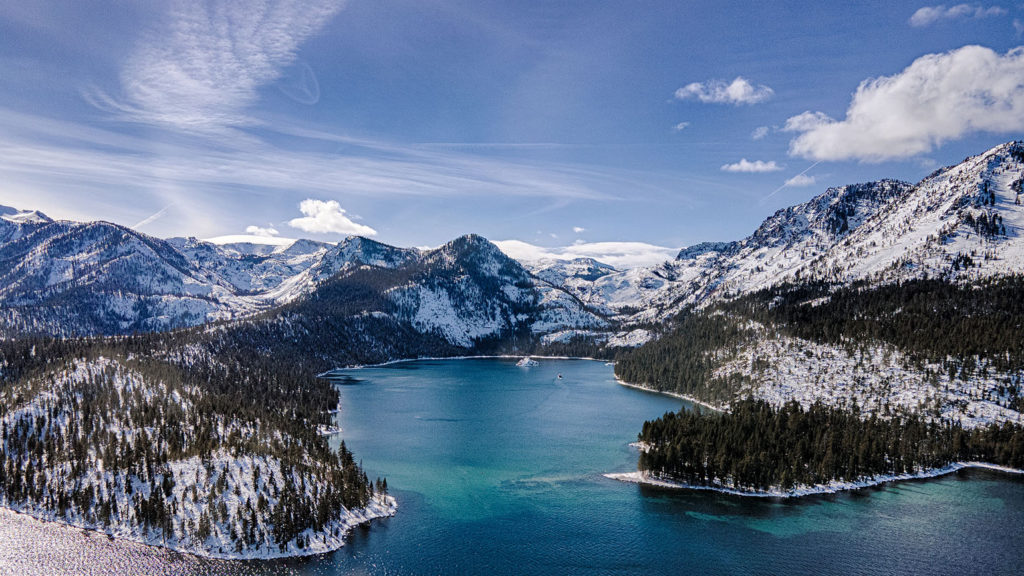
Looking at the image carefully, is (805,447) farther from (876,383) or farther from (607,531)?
(876,383)

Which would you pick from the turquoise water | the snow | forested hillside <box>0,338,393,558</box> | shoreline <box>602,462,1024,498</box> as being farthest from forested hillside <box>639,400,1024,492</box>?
forested hillside <box>0,338,393,558</box>

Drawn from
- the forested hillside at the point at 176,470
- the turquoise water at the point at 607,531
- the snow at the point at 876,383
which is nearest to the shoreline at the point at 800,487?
the turquoise water at the point at 607,531

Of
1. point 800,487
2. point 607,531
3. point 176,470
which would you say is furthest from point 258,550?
point 800,487

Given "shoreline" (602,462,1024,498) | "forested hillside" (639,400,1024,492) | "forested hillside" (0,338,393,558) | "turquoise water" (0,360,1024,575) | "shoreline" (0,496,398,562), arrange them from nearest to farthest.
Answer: "turquoise water" (0,360,1024,575), "shoreline" (0,496,398,562), "forested hillside" (0,338,393,558), "shoreline" (602,462,1024,498), "forested hillside" (639,400,1024,492)

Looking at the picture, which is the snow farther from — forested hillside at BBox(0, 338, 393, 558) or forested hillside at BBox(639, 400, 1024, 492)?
forested hillside at BBox(0, 338, 393, 558)

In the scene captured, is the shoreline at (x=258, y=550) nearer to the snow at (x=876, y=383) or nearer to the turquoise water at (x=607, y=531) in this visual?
the turquoise water at (x=607, y=531)
